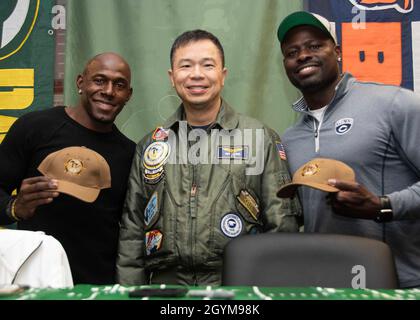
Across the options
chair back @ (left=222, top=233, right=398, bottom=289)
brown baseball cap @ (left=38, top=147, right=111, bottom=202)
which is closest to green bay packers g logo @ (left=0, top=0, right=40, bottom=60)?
brown baseball cap @ (left=38, top=147, right=111, bottom=202)

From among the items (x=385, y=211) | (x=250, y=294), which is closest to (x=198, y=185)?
(x=385, y=211)

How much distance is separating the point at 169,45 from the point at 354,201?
1625 millimetres

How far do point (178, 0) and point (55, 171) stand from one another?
1537 millimetres

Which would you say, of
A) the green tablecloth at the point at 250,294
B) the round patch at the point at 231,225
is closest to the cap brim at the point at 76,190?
the round patch at the point at 231,225

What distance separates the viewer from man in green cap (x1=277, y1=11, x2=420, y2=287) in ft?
5.60

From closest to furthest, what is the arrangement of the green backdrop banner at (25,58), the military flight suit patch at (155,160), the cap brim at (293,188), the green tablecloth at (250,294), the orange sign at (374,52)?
1. the green tablecloth at (250,294)
2. the cap brim at (293,188)
3. the military flight suit patch at (155,160)
4. the orange sign at (374,52)
5. the green backdrop banner at (25,58)

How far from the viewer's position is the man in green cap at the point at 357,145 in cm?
171

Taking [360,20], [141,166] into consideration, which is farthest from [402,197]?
[360,20]

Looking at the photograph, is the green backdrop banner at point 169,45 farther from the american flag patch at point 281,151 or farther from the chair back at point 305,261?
the chair back at point 305,261

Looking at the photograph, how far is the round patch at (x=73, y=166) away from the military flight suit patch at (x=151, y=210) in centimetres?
32

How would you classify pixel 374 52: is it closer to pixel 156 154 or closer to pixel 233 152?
pixel 233 152

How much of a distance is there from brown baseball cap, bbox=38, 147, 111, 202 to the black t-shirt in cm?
23

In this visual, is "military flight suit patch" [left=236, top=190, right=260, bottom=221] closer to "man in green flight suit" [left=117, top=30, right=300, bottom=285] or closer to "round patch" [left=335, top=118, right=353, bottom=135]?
"man in green flight suit" [left=117, top=30, right=300, bottom=285]

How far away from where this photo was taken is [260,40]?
9.14 feet
